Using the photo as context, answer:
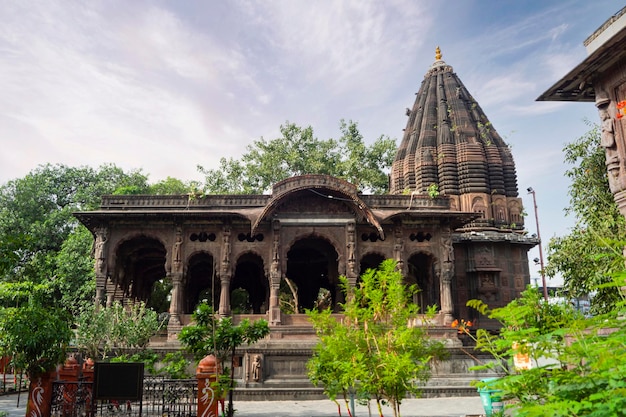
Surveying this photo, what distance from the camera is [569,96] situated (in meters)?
16.1

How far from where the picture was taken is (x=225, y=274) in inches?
793

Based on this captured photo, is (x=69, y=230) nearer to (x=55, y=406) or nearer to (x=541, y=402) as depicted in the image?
(x=55, y=406)

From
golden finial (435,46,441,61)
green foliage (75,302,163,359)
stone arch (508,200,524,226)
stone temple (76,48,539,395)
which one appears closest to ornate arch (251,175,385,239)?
stone temple (76,48,539,395)

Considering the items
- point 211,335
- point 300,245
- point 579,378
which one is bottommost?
point 579,378

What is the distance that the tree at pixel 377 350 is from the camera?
7.40 m

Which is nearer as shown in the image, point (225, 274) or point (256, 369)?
point (256, 369)

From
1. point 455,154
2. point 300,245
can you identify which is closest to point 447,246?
point 300,245

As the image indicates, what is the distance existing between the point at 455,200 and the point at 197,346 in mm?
19769

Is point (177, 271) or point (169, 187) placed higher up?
point (169, 187)

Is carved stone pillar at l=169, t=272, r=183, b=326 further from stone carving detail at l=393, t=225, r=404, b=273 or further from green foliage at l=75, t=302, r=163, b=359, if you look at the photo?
stone carving detail at l=393, t=225, r=404, b=273

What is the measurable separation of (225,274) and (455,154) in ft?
48.8

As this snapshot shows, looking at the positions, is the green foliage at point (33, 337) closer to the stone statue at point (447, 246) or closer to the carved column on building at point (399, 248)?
the carved column on building at point (399, 248)

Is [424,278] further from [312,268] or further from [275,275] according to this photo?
[275,275]

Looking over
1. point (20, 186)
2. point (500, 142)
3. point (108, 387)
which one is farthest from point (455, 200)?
point (20, 186)
